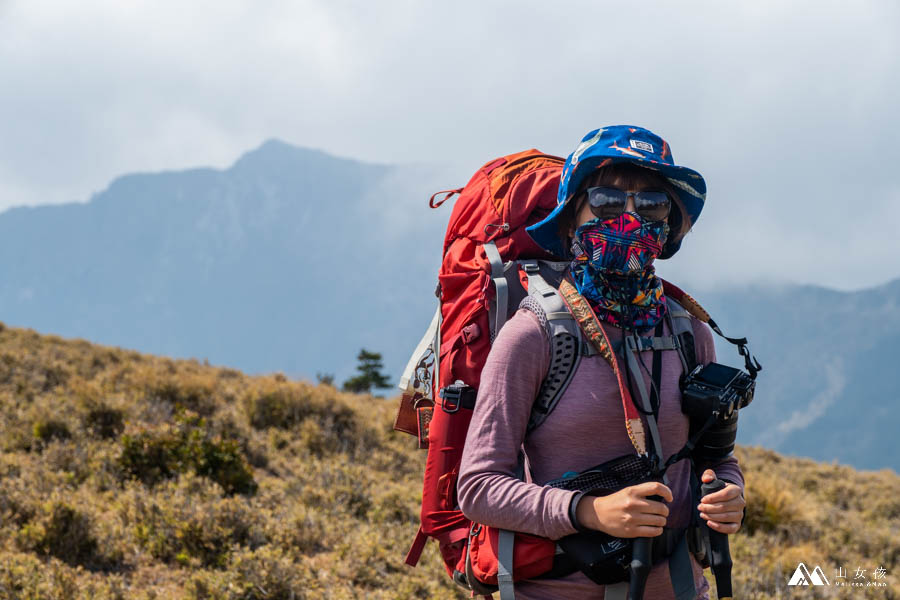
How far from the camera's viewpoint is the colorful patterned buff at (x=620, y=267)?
204 centimetres

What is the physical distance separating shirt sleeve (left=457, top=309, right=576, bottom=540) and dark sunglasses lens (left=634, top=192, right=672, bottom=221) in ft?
1.68

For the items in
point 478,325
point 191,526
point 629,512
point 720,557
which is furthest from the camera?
point 191,526

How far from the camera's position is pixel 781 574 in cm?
573

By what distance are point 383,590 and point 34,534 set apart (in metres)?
2.56

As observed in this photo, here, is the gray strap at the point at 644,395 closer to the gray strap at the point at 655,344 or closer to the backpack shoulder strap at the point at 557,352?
the gray strap at the point at 655,344

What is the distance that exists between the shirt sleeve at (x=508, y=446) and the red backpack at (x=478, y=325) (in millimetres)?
77

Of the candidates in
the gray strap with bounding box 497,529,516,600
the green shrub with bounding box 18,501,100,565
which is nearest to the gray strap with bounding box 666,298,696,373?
the gray strap with bounding box 497,529,516,600

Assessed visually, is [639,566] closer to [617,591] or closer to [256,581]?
[617,591]

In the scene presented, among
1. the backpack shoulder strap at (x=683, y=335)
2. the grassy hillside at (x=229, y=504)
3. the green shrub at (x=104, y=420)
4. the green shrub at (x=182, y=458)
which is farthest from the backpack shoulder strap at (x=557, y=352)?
the green shrub at (x=104, y=420)

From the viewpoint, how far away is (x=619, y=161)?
202 centimetres

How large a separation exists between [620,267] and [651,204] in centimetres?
23

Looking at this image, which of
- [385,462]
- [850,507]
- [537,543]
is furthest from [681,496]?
[850,507]

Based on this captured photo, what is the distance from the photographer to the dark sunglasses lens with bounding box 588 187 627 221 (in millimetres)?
2035

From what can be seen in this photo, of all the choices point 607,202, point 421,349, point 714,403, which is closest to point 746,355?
point 714,403
